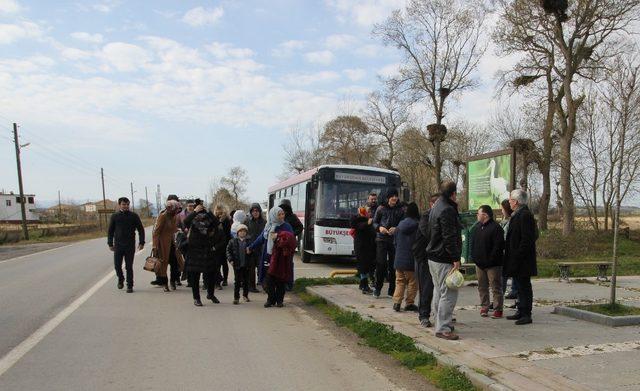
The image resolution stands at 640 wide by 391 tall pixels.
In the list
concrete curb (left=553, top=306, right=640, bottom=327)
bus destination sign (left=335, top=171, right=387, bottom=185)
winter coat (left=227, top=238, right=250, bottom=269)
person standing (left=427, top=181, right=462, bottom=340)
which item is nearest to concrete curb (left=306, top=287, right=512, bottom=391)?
person standing (left=427, top=181, right=462, bottom=340)

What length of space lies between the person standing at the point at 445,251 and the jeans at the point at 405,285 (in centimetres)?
142

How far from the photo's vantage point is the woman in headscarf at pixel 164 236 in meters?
10.5

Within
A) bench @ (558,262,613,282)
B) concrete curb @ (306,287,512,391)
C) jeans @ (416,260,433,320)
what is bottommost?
bench @ (558,262,613,282)

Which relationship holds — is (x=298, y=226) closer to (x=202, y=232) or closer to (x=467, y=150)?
(x=202, y=232)

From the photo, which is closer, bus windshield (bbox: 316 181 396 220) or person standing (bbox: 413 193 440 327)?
person standing (bbox: 413 193 440 327)

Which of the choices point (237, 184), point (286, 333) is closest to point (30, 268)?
point (286, 333)

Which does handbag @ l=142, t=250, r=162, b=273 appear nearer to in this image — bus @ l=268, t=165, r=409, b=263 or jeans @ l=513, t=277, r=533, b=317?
bus @ l=268, t=165, r=409, b=263

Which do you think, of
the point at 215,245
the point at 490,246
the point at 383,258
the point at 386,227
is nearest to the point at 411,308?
the point at 383,258

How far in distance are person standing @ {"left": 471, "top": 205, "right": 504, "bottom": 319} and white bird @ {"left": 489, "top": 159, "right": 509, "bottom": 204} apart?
16.7 ft

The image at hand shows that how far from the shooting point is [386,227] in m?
8.61

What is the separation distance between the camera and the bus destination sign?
15750mm

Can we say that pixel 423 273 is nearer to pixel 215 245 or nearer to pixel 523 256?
pixel 523 256

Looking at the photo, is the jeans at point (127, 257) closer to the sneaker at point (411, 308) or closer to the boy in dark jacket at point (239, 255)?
the boy in dark jacket at point (239, 255)

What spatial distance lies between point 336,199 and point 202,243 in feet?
23.5
